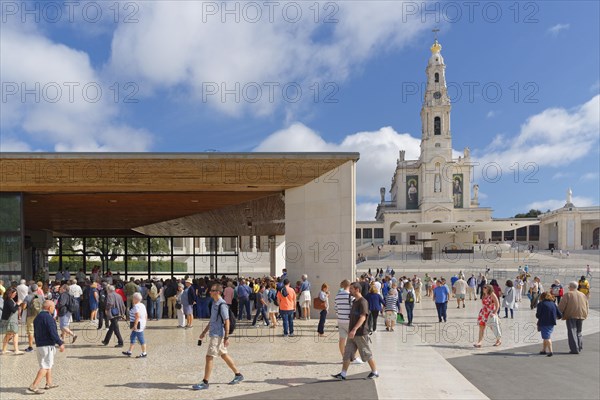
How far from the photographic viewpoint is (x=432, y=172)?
3583 inches

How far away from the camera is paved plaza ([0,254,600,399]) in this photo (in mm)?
7195

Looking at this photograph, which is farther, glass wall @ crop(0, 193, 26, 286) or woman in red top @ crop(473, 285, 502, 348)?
glass wall @ crop(0, 193, 26, 286)

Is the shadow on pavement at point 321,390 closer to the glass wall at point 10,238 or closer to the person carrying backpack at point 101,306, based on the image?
the person carrying backpack at point 101,306

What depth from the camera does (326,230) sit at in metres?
15.3

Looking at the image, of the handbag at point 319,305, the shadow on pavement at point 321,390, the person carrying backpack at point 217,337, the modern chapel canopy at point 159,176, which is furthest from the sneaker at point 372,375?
the modern chapel canopy at point 159,176

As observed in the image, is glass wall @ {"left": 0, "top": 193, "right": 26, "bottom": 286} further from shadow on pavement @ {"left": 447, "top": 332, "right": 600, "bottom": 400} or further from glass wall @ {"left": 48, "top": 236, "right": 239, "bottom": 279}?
shadow on pavement @ {"left": 447, "top": 332, "right": 600, "bottom": 400}

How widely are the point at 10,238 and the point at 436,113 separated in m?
87.7

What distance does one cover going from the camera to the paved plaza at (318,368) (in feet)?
23.6

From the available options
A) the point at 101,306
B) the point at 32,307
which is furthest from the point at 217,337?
the point at 101,306

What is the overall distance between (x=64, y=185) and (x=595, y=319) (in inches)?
686

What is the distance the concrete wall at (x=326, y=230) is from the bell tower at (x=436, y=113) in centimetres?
7979

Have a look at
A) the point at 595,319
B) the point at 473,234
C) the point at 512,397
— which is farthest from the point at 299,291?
the point at 473,234

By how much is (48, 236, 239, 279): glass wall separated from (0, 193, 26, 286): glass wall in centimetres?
1191

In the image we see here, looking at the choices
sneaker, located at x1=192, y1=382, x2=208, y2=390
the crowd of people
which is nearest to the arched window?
the crowd of people
